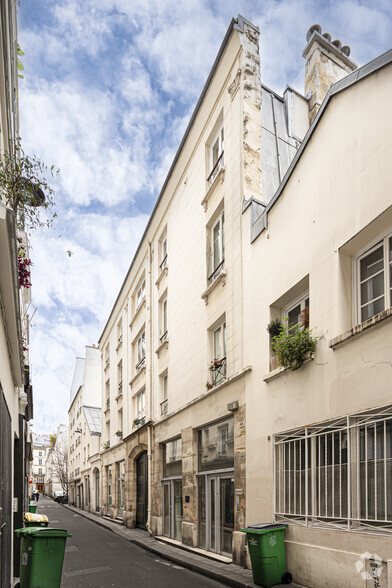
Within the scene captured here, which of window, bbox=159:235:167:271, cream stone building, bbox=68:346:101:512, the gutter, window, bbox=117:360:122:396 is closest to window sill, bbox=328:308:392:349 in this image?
the gutter

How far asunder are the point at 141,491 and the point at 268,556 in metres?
13.7

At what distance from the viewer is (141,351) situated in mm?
22766

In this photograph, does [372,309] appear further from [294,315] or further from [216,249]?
[216,249]

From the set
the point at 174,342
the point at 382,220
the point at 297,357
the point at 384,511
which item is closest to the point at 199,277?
the point at 174,342

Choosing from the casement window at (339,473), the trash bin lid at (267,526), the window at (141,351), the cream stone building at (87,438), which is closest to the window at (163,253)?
the window at (141,351)

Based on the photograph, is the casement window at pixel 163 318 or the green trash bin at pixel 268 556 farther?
the casement window at pixel 163 318

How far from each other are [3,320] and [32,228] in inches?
44.0

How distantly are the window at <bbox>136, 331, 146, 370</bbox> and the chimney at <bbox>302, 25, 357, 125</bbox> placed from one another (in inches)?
475

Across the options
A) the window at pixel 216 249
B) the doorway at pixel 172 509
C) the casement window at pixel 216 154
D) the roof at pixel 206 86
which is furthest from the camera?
the doorway at pixel 172 509

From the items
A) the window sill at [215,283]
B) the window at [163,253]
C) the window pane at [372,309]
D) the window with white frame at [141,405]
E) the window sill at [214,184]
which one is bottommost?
the window with white frame at [141,405]

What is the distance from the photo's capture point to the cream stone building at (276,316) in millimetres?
6979

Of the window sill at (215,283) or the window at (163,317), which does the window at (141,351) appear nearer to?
the window at (163,317)

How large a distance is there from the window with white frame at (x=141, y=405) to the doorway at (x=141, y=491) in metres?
1.56

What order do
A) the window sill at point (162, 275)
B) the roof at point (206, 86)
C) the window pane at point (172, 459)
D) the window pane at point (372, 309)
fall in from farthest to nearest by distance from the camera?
the window sill at point (162, 275), the window pane at point (172, 459), the roof at point (206, 86), the window pane at point (372, 309)
